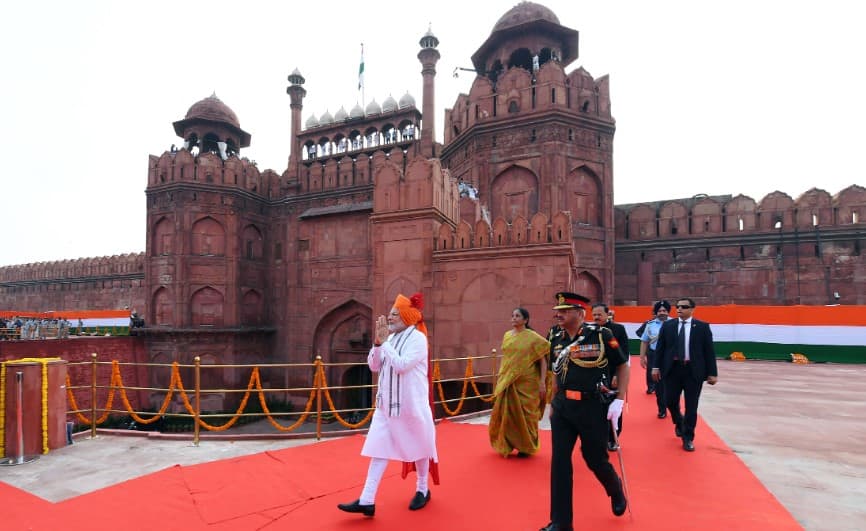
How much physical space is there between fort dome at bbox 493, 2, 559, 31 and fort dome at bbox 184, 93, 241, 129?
14598 mm

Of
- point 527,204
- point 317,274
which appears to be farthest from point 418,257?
point 317,274

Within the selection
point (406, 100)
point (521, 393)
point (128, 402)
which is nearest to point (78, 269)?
point (406, 100)

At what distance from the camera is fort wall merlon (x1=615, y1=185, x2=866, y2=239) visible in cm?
1605

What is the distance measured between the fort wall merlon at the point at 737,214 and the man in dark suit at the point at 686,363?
1373 centimetres

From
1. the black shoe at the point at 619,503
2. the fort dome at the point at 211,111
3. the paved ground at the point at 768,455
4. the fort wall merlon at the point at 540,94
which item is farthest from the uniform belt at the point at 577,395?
the fort dome at the point at 211,111

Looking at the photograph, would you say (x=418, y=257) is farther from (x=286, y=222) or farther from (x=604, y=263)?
(x=286, y=222)

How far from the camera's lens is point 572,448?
295 cm

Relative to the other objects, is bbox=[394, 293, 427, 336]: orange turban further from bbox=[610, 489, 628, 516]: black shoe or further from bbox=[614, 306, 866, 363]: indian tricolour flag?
bbox=[614, 306, 866, 363]: indian tricolour flag

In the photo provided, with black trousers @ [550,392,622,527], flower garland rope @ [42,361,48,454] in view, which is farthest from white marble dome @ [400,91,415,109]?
black trousers @ [550,392,622,527]

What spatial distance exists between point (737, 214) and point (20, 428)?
67.7 feet

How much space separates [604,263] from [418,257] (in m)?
8.94

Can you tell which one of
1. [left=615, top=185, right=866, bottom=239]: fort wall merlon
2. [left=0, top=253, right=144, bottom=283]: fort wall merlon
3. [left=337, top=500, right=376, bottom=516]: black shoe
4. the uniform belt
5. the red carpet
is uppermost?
[left=615, top=185, right=866, bottom=239]: fort wall merlon

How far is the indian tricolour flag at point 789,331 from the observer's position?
43.4ft

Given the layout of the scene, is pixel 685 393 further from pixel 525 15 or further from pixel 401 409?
pixel 525 15
